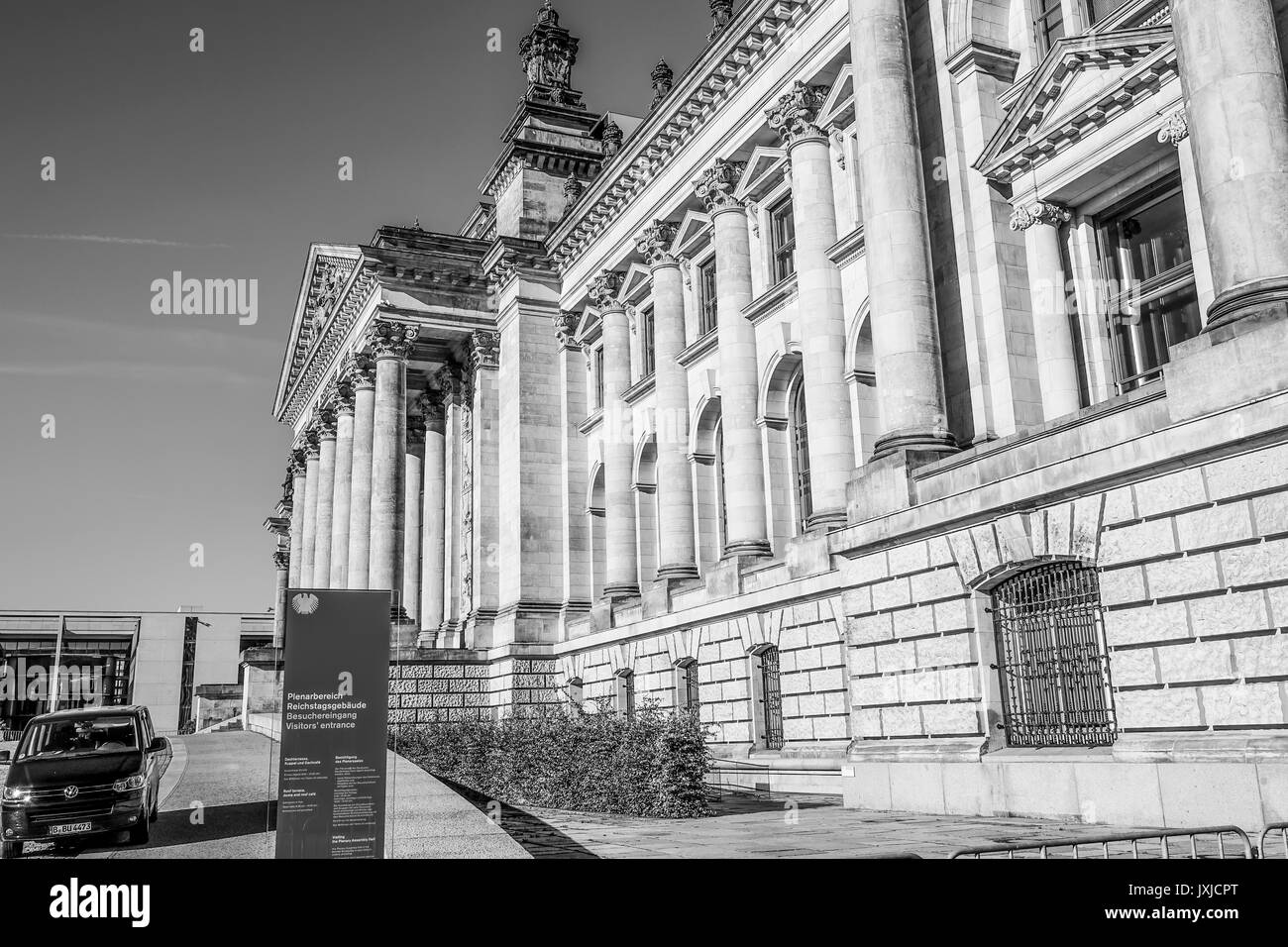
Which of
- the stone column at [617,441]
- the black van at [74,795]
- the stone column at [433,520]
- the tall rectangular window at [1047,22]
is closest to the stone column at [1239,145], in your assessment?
the tall rectangular window at [1047,22]

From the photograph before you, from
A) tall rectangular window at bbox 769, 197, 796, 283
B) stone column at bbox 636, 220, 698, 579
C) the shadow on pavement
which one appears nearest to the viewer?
the shadow on pavement

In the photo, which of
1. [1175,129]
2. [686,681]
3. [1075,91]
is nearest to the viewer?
[1175,129]

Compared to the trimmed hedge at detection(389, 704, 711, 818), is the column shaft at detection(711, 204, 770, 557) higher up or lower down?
higher up

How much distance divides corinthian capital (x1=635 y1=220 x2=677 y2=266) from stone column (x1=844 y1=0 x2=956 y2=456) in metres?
13.6

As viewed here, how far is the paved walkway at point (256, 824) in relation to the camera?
11.6 m

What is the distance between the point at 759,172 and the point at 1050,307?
12.0 metres

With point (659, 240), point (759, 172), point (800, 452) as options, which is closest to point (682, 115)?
point (759, 172)

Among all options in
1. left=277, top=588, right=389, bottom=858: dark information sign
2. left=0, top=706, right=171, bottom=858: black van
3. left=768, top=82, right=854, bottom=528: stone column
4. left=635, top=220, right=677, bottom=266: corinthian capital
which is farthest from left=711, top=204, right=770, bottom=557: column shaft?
left=277, top=588, right=389, bottom=858: dark information sign

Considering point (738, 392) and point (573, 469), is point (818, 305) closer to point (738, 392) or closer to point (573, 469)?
point (738, 392)

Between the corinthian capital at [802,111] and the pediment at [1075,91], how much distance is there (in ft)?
21.2

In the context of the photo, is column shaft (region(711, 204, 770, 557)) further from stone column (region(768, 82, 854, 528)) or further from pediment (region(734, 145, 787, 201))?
stone column (region(768, 82, 854, 528))

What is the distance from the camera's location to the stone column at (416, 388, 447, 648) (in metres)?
47.3

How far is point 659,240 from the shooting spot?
34.1 metres
